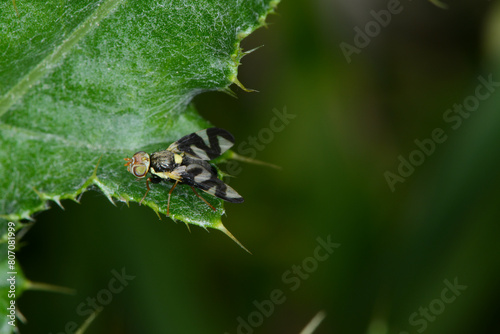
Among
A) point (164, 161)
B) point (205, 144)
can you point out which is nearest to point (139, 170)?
point (164, 161)

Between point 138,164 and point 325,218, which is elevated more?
point 138,164

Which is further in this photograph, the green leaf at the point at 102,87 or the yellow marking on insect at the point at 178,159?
the yellow marking on insect at the point at 178,159

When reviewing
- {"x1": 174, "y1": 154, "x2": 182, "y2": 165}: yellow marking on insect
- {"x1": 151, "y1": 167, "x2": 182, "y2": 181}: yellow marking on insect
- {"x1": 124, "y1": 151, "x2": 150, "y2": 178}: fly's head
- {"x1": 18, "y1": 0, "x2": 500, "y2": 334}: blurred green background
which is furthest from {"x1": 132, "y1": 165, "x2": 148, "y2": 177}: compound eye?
{"x1": 18, "y1": 0, "x2": 500, "y2": 334}: blurred green background

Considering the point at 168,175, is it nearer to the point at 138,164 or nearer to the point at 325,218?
the point at 138,164

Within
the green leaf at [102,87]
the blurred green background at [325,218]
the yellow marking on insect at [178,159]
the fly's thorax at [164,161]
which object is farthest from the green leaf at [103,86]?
the blurred green background at [325,218]

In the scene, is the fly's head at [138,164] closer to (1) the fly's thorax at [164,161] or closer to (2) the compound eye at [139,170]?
(2) the compound eye at [139,170]

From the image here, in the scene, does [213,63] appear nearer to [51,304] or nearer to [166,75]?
[166,75]
